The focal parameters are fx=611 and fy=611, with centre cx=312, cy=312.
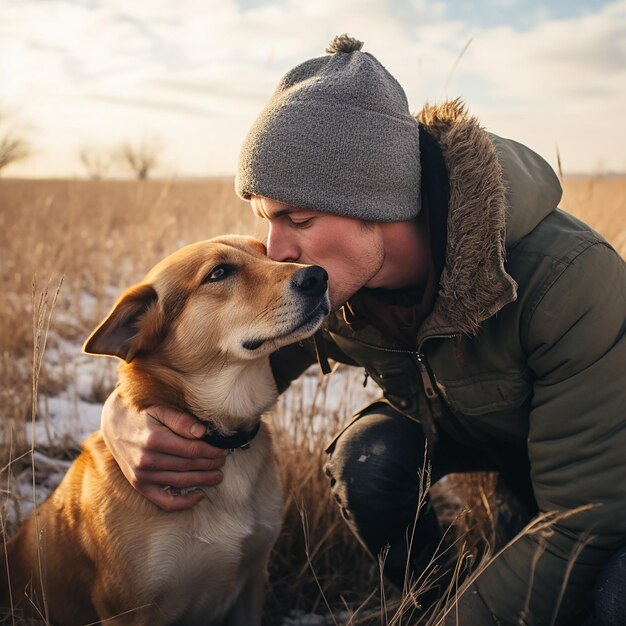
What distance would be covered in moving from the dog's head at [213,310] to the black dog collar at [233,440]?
9.9 inches

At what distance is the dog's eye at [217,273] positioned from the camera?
2.28 metres

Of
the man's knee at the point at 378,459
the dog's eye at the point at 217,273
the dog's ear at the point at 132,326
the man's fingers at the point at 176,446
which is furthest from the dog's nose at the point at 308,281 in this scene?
the man's knee at the point at 378,459

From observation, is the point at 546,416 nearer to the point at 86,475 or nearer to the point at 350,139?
the point at 350,139

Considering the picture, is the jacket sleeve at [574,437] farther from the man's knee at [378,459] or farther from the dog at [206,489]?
the dog at [206,489]

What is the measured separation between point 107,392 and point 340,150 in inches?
110

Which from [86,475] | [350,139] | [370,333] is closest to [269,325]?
[370,333]

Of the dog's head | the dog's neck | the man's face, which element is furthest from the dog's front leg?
the man's face

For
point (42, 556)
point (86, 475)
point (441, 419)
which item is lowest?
point (42, 556)

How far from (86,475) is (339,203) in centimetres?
135

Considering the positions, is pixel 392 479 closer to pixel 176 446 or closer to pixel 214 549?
pixel 214 549

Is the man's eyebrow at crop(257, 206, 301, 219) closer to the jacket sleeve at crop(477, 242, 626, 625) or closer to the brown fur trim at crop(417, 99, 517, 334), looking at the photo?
the brown fur trim at crop(417, 99, 517, 334)

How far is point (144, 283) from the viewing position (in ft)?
7.48

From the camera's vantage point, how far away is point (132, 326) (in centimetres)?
222

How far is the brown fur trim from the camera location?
1.93 m
